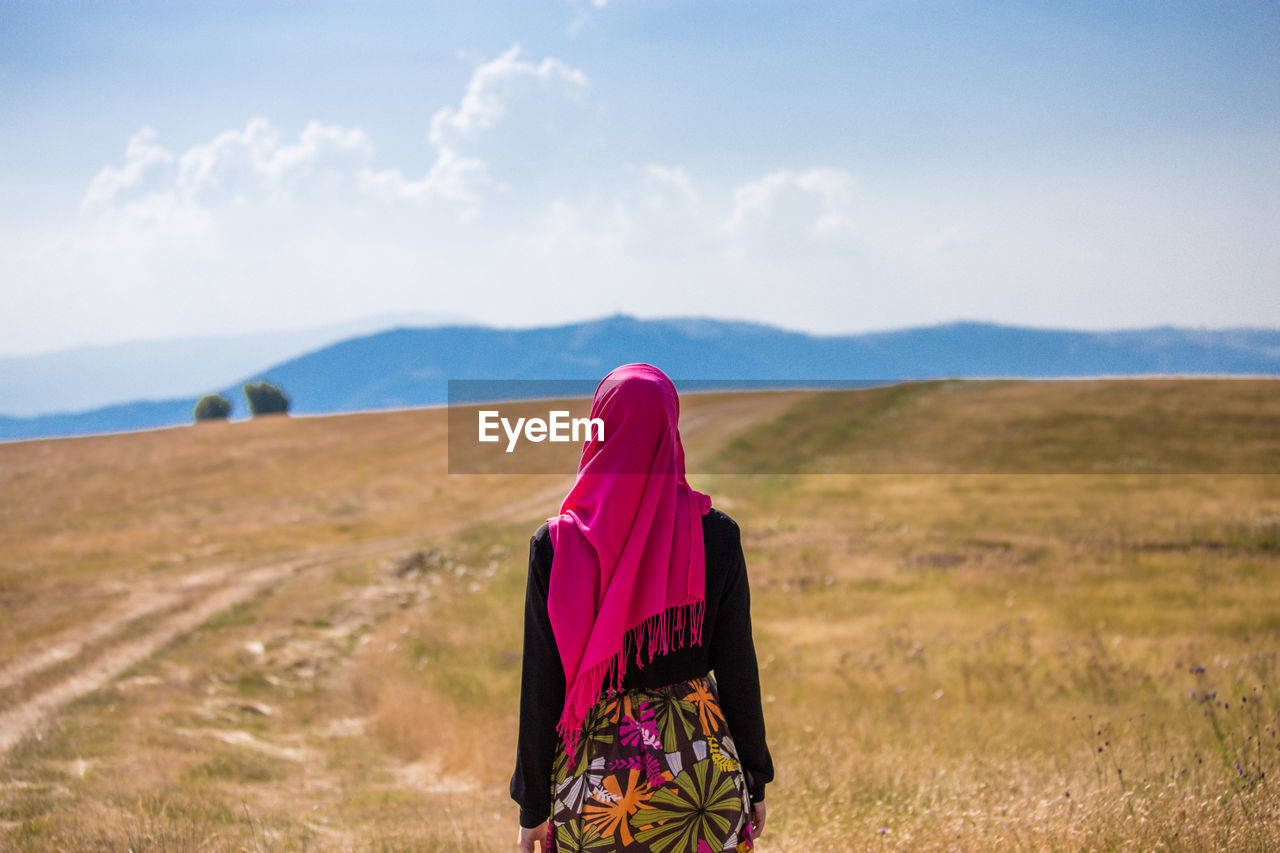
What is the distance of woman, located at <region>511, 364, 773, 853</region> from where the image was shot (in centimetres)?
339

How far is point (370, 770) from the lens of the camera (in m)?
11.0

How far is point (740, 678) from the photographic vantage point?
3711 mm

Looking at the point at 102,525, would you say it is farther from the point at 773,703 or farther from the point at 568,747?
the point at 568,747

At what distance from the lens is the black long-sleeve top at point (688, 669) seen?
11.4 ft

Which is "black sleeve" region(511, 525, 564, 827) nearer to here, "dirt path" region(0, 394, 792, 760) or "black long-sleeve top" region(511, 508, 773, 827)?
"black long-sleeve top" region(511, 508, 773, 827)

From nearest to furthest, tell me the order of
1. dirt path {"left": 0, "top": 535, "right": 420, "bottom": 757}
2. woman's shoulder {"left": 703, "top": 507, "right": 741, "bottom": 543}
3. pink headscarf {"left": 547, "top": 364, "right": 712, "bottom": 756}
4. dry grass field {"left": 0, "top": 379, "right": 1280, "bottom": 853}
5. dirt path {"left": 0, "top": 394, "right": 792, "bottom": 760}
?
1. pink headscarf {"left": 547, "top": 364, "right": 712, "bottom": 756}
2. woman's shoulder {"left": 703, "top": 507, "right": 741, "bottom": 543}
3. dry grass field {"left": 0, "top": 379, "right": 1280, "bottom": 853}
4. dirt path {"left": 0, "top": 535, "right": 420, "bottom": 757}
5. dirt path {"left": 0, "top": 394, "right": 792, "bottom": 760}

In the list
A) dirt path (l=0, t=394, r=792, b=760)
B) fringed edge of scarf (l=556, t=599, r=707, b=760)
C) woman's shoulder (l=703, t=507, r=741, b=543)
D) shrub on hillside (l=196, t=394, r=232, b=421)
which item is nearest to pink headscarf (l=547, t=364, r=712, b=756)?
fringed edge of scarf (l=556, t=599, r=707, b=760)

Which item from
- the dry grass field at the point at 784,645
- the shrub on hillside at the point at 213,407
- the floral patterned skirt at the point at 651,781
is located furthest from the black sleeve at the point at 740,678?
the shrub on hillside at the point at 213,407

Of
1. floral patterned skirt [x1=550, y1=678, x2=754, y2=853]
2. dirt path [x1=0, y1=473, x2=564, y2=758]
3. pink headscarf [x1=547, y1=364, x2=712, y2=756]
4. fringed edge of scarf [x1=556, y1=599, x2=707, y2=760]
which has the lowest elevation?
dirt path [x1=0, y1=473, x2=564, y2=758]

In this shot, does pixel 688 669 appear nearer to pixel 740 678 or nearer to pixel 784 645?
pixel 740 678

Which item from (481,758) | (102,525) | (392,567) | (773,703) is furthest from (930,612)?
(102,525)

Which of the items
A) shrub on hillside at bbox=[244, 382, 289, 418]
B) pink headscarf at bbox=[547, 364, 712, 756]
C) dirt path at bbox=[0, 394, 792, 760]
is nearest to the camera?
pink headscarf at bbox=[547, 364, 712, 756]

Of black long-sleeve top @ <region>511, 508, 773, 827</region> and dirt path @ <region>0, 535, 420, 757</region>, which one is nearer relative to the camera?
black long-sleeve top @ <region>511, 508, 773, 827</region>

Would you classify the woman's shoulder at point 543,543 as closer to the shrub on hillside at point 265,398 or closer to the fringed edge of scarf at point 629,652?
the fringed edge of scarf at point 629,652
